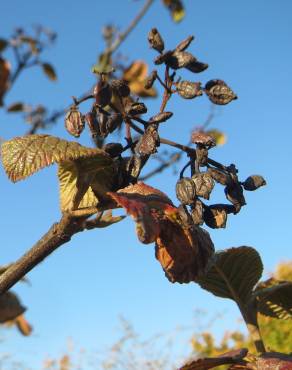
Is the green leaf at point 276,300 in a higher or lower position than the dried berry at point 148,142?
lower

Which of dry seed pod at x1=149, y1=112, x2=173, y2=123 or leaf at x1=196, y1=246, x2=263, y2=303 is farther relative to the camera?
leaf at x1=196, y1=246, x2=263, y2=303

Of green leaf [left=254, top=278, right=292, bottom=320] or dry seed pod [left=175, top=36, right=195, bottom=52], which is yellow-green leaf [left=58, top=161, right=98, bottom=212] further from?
green leaf [left=254, top=278, right=292, bottom=320]

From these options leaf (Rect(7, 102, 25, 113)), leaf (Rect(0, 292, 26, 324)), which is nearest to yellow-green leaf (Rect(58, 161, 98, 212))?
leaf (Rect(0, 292, 26, 324))

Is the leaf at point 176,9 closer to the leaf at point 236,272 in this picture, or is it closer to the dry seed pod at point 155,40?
the leaf at point 236,272

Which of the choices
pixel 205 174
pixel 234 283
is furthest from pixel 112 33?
pixel 205 174

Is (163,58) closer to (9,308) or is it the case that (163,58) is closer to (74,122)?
(74,122)

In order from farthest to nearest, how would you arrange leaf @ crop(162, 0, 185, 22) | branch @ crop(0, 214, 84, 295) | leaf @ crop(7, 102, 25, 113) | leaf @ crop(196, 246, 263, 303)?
leaf @ crop(7, 102, 25, 113), leaf @ crop(162, 0, 185, 22), leaf @ crop(196, 246, 263, 303), branch @ crop(0, 214, 84, 295)

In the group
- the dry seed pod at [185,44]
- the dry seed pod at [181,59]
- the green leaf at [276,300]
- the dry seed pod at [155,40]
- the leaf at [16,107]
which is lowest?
the green leaf at [276,300]

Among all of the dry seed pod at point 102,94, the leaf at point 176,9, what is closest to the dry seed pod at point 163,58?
the dry seed pod at point 102,94
